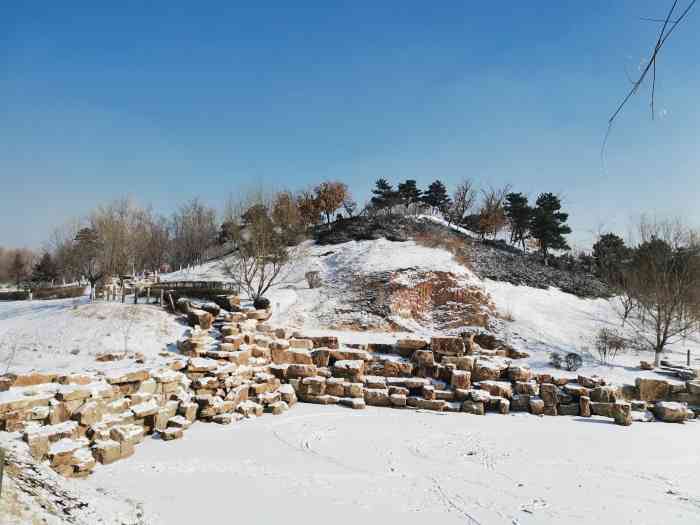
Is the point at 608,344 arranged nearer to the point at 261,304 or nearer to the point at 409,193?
the point at 261,304

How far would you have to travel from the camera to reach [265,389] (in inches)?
432

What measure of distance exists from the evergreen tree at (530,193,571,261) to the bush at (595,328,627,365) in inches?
621

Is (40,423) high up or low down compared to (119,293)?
down

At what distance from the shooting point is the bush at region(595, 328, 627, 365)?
1622 cm

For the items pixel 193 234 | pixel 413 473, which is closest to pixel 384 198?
pixel 193 234

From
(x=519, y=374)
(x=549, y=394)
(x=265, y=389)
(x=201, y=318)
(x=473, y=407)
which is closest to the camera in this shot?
(x=473, y=407)

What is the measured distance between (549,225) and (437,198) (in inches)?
569

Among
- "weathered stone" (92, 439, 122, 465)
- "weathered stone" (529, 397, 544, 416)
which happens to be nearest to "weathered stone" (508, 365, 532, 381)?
"weathered stone" (529, 397, 544, 416)

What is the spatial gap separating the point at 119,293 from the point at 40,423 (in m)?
17.2

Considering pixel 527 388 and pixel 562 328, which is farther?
pixel 562 328

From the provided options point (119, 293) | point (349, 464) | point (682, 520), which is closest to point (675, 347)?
point (682, 520)

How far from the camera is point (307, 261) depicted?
28188mm

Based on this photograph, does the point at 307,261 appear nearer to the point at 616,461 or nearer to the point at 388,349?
the point at 388,349

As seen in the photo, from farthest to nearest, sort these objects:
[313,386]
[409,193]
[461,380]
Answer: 1. [409,193]
2. [461,380]
3. [313,386]
